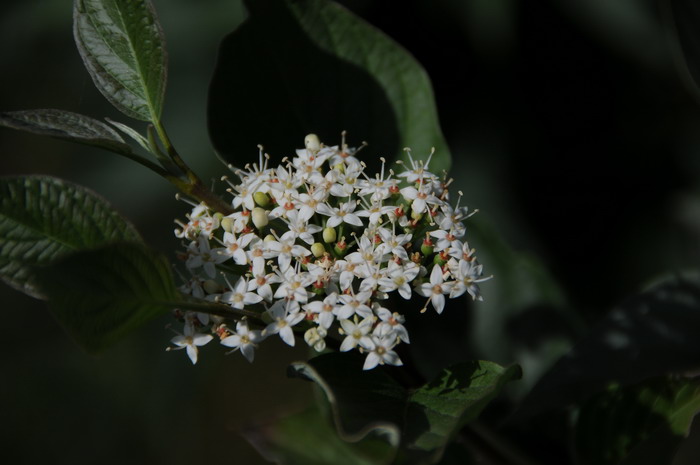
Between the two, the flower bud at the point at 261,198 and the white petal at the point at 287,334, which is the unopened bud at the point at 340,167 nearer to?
the flower bud at the point at 261,198

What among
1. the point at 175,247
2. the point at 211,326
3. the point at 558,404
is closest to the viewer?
the point at 211,326

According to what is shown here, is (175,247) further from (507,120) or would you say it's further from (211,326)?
(211,326)

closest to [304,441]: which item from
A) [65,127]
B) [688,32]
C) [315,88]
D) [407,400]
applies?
[407,400]

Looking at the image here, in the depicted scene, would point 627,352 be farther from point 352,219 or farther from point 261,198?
point 261,198

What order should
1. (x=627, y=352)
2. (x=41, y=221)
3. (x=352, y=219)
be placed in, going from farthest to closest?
(x=627, y=352) < (x=352, y=219) < (x=41, y=221)

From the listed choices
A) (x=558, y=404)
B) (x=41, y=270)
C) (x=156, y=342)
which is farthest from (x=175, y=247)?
(x=41, y=270)

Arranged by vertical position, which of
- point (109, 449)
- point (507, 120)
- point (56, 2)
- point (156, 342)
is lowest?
point (109, 449)

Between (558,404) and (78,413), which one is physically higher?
(558,404)
